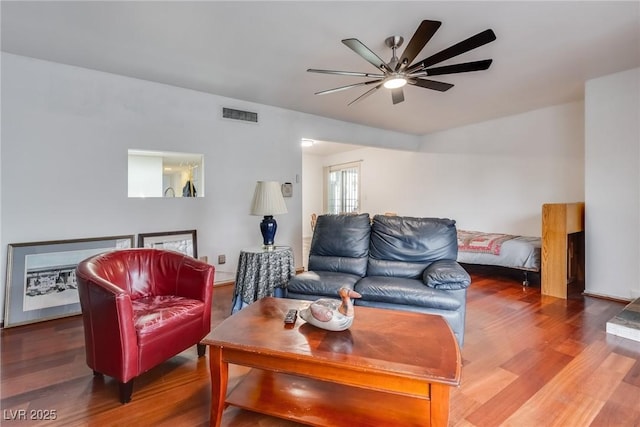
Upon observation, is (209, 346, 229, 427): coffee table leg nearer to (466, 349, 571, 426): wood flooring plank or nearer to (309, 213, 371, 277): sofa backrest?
(466, 349, 571, 426): wood flooring plank

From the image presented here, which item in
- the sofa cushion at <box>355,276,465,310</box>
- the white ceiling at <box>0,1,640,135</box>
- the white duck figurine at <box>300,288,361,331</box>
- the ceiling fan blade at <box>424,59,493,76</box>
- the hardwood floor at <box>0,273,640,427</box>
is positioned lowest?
the hardwood floor at <box>0,273,640,427</box>

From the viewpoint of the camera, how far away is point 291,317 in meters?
1.68

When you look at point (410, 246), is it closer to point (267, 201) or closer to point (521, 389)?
point (521, 389)

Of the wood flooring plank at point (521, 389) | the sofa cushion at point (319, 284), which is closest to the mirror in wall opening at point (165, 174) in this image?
the sofa cushion at point (319, 284)

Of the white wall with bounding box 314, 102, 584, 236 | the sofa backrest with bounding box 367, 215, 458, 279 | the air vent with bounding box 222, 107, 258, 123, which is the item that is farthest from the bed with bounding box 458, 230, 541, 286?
the air vent with bounding box 222, 107, 258, 123

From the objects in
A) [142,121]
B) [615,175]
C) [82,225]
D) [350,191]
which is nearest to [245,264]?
[82,225]

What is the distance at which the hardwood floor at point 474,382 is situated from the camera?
5.07 ft

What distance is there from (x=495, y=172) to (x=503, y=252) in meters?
1.78

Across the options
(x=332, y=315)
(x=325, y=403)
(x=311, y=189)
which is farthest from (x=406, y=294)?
(x=311, y=189)

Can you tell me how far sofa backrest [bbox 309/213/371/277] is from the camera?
116 inches

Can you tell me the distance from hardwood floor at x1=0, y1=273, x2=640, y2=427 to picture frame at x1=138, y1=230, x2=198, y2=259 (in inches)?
39.7

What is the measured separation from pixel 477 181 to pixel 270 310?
500 centimetres

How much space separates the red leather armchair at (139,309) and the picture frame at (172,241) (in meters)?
1.21

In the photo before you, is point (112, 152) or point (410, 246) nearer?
point (410, 246)
